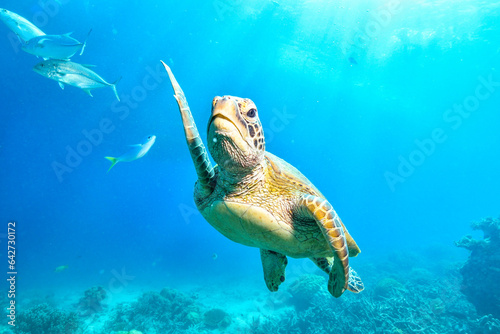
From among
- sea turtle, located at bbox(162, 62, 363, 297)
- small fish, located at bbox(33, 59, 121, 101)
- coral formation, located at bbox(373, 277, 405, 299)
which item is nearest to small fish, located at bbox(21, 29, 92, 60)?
small fish, located at bbox(33, 59, 121, 101)

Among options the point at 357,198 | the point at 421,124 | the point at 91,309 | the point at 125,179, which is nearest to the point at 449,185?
the point at 357,198

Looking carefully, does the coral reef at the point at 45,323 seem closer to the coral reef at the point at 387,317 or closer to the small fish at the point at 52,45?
the coral reef at the point at 387,317

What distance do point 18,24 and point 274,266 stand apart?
24.1 feet

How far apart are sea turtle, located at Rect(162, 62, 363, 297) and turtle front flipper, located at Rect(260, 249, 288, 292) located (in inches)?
27.6

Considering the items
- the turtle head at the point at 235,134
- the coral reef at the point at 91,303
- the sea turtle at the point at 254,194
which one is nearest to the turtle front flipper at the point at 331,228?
the sea turtle at the point at 254,194

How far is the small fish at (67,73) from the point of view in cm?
476

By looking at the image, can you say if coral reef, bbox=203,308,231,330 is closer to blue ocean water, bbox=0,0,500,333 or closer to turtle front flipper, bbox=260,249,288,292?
blue ocean water, bbox=0,0,500,333

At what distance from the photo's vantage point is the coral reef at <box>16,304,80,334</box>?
22.9ft

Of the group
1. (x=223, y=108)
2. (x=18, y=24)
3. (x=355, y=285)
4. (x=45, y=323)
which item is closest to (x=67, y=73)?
(x=18, y=24)

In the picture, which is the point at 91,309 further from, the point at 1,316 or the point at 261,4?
the point at 261,4

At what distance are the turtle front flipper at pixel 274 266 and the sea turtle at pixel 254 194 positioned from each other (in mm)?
702

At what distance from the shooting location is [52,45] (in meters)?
4.77

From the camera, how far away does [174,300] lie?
960 centimetres

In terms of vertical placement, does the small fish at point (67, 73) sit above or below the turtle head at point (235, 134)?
above
